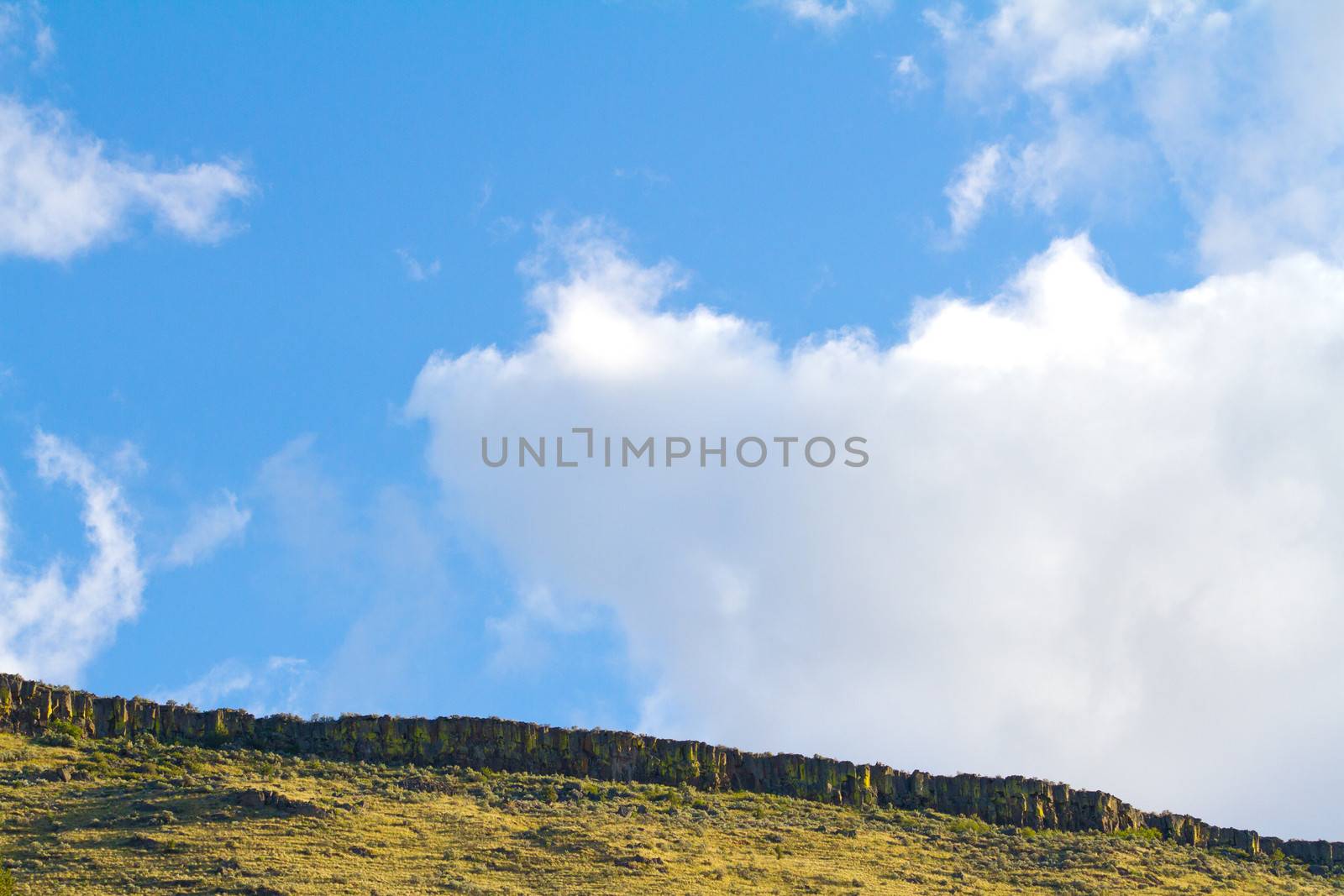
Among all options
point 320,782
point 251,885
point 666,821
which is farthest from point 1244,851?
point 251,885

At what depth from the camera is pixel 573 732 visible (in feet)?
206

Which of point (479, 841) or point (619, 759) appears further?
point (619, 759)

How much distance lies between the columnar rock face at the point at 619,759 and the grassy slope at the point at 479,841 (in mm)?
1517

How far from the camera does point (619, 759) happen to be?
6272 cm

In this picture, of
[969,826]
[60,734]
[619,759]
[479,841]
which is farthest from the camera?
[619,759]

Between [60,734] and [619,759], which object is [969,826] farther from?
[60,734]

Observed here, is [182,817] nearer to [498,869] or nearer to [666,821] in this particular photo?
[498,869]

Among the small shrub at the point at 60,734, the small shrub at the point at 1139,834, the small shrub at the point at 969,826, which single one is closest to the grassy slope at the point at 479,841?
the small shrub at the point at 969,826

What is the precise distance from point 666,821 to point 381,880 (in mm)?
13595

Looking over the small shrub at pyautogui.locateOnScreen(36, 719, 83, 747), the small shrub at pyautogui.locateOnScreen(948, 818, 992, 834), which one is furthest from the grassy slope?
the small shrub at pyautogui.locateOnScreen(36, 719, 83, 747)

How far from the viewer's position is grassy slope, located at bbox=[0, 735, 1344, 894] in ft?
144

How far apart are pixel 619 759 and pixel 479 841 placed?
14.8 m

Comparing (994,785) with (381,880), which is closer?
(381,880)

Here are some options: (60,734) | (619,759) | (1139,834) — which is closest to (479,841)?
(619,759)
